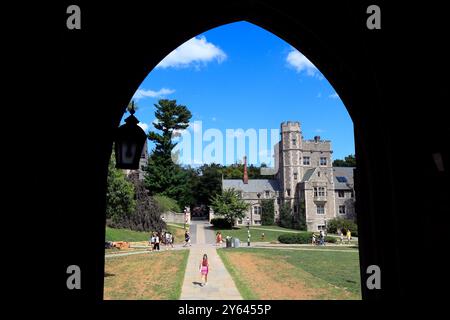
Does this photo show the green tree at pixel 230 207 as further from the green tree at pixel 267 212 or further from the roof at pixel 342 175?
the roof at pixel 342 175

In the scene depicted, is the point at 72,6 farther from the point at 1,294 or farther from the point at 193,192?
the point at 193,192

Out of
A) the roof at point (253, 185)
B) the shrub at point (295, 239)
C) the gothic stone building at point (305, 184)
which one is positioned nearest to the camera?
the shrub at point (295, 239)

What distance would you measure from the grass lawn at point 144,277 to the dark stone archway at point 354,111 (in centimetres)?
937

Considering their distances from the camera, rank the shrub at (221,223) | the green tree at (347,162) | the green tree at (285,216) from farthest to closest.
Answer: the green tree at (347,162) → the green tree at (285,216) → the shrub at (221,223)

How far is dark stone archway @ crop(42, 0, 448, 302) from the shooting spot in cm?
304

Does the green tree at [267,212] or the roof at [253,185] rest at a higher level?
the roof at [253,185]

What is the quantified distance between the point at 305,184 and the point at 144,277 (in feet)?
153

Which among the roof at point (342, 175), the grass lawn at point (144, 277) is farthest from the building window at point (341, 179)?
the grass lawn at point (144, 277)

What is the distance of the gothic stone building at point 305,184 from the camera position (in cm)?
5897

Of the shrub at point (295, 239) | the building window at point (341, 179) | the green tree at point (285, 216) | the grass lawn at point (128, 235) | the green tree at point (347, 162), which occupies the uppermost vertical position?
the green tree at point (347, 162)

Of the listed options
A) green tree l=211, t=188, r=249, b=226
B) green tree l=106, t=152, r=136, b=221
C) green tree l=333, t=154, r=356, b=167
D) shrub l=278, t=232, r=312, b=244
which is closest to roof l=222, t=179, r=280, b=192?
green tree l=211, t=188, r=249, b=226

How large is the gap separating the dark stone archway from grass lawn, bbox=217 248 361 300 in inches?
364
